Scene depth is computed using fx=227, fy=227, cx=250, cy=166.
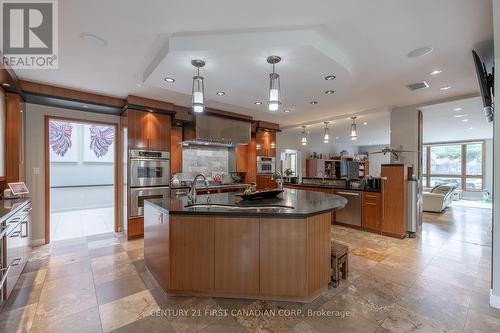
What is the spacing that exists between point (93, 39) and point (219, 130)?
9.91 ft

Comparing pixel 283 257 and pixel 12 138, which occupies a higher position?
pixel 12 138

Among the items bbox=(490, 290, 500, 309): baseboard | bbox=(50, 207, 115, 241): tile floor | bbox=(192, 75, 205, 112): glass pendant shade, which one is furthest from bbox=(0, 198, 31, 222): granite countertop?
bbox=(490, 290, 500, 309): baseboard

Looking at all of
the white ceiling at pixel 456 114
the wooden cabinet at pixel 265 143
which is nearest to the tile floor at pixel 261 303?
the white ceiling at pixel 456 114

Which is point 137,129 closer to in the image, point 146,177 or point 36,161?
point 146,177

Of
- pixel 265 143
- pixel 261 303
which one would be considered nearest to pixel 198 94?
pixel 261 303

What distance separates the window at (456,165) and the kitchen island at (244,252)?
10.9 meters

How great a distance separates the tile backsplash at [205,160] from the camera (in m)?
5.52

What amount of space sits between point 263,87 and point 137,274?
2898 mm

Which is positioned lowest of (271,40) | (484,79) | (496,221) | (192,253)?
(192,253)

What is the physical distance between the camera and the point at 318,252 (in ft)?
7.50

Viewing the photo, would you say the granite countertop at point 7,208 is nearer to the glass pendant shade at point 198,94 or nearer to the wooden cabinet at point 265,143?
the glass pendant shade at point 198,94

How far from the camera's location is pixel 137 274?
9.23ft

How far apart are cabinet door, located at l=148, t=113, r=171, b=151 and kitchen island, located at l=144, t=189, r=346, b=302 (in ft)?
8.10

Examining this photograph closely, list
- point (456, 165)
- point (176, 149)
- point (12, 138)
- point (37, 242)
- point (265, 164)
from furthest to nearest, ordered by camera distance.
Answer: point (456, 165)
point (265, 164)
point (176, 149)
point (37, 242)
point (12, 138)
